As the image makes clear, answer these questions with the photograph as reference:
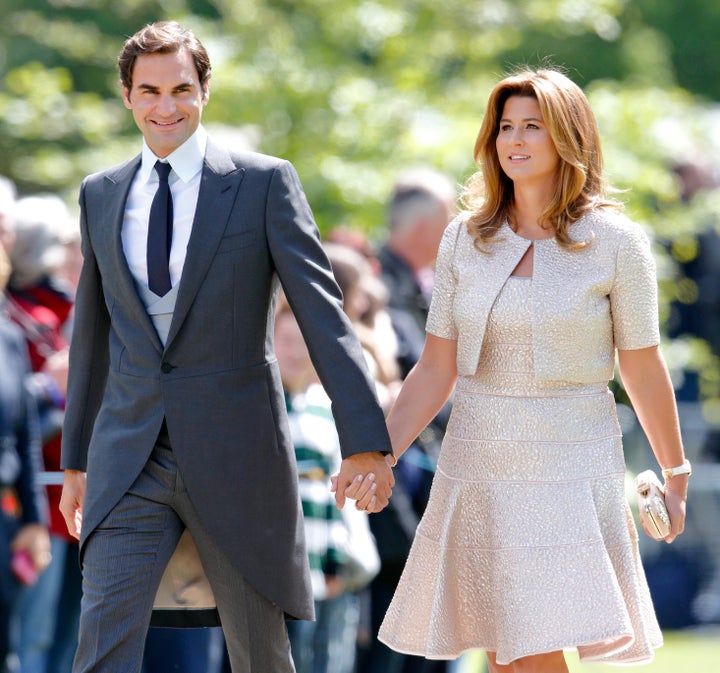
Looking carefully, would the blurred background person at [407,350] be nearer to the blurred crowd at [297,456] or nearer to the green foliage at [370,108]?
the blurred crowd at [297,456]

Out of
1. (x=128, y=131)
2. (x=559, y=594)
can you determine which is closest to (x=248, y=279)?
(x=559, y=594)

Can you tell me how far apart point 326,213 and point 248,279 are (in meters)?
5.78

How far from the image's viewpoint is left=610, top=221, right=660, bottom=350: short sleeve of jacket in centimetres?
529

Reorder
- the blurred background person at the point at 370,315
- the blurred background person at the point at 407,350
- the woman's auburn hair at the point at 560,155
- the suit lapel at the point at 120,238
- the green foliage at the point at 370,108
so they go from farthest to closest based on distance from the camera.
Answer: the green foliage at the point at 370,108, the blurred background person at the point at 407,350, the blurred background person at the point at 370,315, the woman's auburn hair at the point at 560,155, the suit lapel at the point at 120,238

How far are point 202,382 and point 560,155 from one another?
134cm

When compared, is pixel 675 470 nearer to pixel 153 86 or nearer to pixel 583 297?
pixel 583 297

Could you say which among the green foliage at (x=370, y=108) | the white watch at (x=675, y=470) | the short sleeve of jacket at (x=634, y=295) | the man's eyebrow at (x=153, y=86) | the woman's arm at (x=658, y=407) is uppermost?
the green foliage at (x=370, y=108)

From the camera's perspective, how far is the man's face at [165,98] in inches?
203

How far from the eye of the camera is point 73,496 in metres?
5.43

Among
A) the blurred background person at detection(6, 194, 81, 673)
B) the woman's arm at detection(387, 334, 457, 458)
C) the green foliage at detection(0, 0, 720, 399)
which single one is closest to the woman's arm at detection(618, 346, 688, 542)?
the woman's arm at detection(387, 334, 457, 458)

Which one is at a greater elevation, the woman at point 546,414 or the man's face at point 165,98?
the man's face at point 165,98

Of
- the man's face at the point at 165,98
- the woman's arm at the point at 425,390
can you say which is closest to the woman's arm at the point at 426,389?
the woman's arm at the point at 425,390

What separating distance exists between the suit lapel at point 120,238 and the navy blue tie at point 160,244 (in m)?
0.07

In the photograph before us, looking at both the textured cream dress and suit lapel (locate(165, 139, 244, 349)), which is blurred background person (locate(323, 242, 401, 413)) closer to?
the textured cream dress
